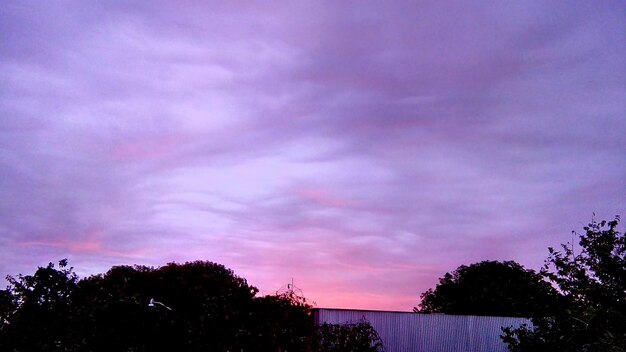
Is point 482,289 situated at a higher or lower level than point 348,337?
higher

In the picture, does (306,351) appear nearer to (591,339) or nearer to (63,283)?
(591,339)

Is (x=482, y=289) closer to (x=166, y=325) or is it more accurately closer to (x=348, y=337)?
(x=348, y=337)

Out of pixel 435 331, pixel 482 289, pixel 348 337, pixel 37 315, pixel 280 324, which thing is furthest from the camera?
pixel 482 289

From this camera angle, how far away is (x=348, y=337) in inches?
1209

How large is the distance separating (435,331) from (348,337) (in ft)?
26.1

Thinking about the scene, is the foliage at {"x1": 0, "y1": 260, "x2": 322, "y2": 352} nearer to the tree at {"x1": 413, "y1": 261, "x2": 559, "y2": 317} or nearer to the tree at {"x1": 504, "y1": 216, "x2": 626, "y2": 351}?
the tree at {"x1": 504, "y1": 216, "x2": 626, "y2": 351}

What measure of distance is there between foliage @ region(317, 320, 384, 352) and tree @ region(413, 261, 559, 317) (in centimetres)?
3497

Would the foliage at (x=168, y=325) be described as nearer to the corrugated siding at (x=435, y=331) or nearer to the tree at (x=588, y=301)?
the tree at (x=588, y=301)

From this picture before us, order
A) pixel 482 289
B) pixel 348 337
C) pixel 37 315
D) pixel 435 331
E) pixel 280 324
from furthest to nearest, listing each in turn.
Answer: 1. pixel 482 289
2. pixel 435 331
3. pixel 348 337
4. pixel 37 315
5. pixel 280 324

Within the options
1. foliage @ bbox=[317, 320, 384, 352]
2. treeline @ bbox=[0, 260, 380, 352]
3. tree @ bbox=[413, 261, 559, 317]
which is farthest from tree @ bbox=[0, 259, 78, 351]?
tree @ bbox=[413, 261, 559, 317]

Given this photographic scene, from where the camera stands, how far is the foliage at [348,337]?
3014 cm

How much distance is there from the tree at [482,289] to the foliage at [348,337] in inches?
1377

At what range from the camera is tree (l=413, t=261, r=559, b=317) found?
65100 mm

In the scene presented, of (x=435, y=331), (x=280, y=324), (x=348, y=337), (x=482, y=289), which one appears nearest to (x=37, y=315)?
(x=280, y=324)
